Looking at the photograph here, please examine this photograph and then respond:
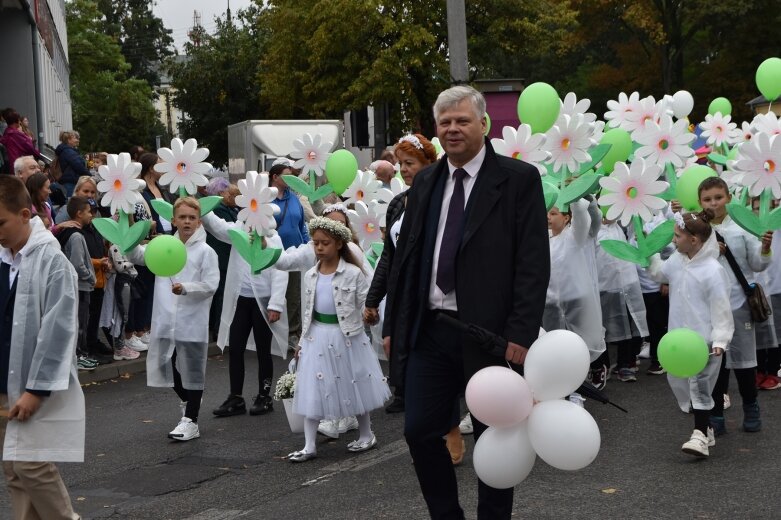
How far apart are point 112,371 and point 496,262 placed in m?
7.84

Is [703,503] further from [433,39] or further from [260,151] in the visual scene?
[433,39]

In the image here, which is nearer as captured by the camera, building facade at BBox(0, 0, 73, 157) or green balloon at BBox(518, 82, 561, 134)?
green balloon at BBox(518, 82, 561, 134)

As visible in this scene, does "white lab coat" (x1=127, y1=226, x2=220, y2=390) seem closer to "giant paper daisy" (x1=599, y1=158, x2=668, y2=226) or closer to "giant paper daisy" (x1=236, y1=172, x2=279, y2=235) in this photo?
"giant paper daisy" (x1=236, y1=172, x2=279, y2=235)

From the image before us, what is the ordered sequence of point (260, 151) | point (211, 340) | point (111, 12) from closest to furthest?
1. point (211, 340)
2. point (260, 151)
3. point (111, 12)

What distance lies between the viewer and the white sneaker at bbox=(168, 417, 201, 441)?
8609 millimetres

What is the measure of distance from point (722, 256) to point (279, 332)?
346 cm

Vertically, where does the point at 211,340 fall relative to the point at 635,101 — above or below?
below

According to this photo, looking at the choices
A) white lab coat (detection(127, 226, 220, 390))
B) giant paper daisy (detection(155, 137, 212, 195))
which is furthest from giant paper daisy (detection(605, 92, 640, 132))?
white lab coat (detection(127, 226, 220, 390))

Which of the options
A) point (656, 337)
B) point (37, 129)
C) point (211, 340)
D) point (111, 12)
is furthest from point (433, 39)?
point (111, 12)

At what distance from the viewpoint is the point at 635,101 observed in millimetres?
10016

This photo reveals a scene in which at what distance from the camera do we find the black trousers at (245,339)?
955 centimetres

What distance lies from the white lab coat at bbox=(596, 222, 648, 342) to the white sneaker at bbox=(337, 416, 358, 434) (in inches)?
109

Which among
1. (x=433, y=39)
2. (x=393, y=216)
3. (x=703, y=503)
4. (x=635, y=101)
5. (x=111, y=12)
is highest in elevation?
(x=111, y=12)

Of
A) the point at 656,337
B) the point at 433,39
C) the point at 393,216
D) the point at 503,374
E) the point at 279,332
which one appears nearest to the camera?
the point at 503,374
